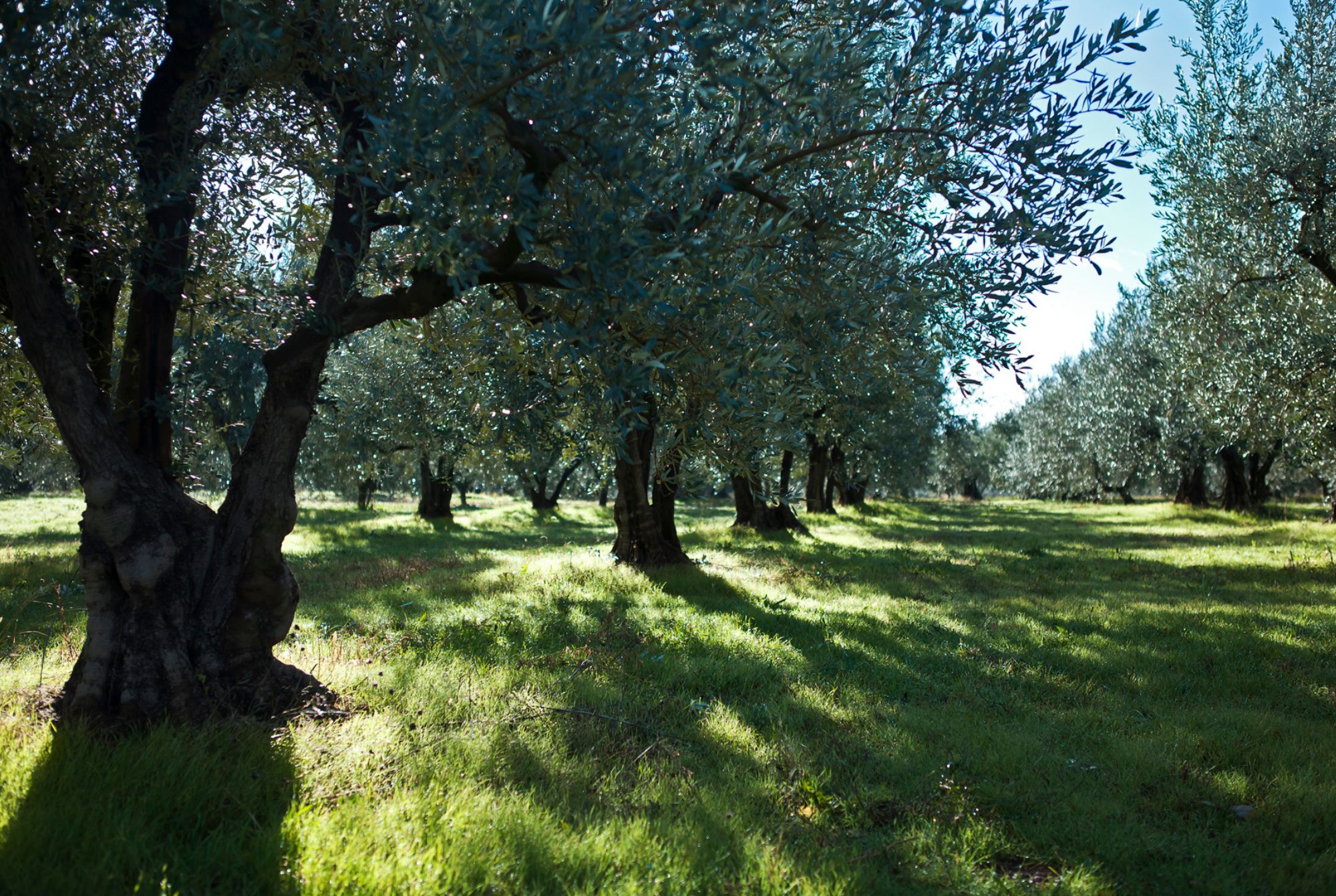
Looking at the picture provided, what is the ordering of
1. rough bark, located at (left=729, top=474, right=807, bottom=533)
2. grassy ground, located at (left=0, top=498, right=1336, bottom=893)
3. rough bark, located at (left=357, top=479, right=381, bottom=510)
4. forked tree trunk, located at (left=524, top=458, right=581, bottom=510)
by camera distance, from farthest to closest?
forked tree trunk, located at (left=524, top=458, right=581, bottom=510) < rough bark, located at (left=357, top=479, right=381, bottom=510) < rough bark, located at (left=729, top=474, right=807, bottom=533) < grassy ground, located at (left=0, top=498, right=1336, bottom=893)

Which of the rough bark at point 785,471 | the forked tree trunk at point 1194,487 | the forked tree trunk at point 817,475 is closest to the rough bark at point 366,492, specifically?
the rough bark at point 785,471

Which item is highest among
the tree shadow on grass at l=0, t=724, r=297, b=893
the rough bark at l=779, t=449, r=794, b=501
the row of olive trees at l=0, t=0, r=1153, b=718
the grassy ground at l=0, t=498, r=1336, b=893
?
the row of olive trees at l=0, t=0, r=1153, b=718

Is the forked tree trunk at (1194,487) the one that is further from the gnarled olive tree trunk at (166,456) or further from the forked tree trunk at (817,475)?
the gnarled olive tree trunk at (166,456)

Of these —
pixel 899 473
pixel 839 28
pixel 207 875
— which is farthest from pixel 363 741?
pixel 899 473

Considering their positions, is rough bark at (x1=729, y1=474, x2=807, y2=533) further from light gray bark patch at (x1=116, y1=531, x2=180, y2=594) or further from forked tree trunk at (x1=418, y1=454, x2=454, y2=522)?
light gray bark patch at (x1=116, y1=531, x2=180, y2=594)

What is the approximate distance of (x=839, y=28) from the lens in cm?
707

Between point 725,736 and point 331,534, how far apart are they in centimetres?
2178

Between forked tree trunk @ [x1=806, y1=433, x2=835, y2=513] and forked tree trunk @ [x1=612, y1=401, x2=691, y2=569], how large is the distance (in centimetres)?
1572

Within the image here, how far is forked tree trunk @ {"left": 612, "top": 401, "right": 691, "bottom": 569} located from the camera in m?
15.5

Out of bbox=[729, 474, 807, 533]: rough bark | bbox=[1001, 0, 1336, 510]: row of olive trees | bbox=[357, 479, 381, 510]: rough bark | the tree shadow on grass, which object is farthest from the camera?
bbox=[357, 479, 381, 510]: rough bark

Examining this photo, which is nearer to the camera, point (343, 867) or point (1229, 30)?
point (343, 867)

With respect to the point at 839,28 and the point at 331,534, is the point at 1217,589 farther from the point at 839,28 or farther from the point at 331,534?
the point at 331,534

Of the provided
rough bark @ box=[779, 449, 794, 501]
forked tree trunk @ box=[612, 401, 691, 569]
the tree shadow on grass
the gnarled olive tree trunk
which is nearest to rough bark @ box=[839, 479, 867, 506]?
rough bark @ box=[779, 449, 794, 501]

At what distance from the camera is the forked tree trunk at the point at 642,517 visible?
1548 cm
